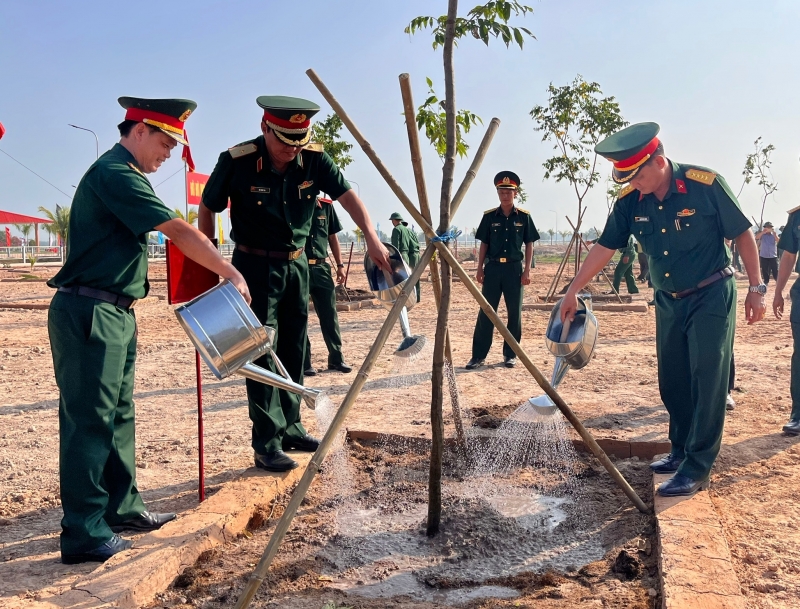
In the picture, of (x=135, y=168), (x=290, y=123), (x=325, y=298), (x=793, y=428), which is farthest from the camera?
(x=325, y=298)

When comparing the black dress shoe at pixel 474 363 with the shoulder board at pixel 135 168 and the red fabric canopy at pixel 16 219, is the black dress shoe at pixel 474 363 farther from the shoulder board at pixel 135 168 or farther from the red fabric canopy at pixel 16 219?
the red fabric canopy at pixel 16 219

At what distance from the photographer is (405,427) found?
5.11 m

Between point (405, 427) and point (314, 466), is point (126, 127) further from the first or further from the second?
point (405, 427)

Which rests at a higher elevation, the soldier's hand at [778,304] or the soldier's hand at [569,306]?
the soldier's hand at [569,306]

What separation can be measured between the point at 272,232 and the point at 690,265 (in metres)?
2.20

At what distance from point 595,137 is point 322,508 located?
47.6 feet

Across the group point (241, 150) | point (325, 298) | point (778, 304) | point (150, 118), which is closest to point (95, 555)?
point (150, 118)

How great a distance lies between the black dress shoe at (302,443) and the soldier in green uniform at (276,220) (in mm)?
196

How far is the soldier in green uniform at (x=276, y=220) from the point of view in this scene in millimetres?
3775

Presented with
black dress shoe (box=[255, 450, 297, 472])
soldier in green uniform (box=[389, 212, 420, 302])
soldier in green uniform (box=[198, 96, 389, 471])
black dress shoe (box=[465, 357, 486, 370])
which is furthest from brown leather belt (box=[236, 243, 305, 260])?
soldier in green uniform (box=[389, 212, 420, 302])

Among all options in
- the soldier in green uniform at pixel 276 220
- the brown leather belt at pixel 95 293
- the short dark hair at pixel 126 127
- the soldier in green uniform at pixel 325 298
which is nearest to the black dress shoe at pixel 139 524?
the soldier in green uniform at pixel 276 220

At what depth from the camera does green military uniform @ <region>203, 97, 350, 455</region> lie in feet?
12.6

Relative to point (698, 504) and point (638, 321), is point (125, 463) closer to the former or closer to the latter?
point (698, 504)

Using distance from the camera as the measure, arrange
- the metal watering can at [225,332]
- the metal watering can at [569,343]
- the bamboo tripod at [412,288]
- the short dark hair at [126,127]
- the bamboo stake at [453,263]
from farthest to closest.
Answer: the metal watering can at [569,343], the bamboo stake at [453,263], the short dark hair at [126,127], the bamboo tripod at [412,288], the metal watering can at [225,332]
